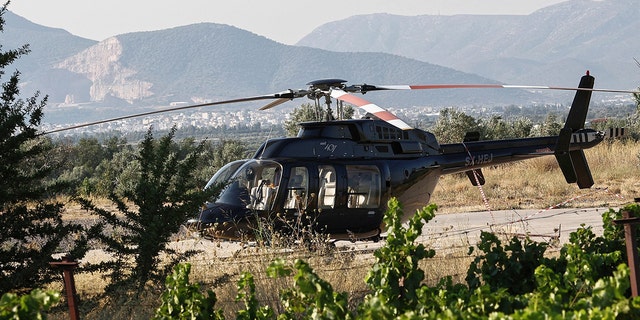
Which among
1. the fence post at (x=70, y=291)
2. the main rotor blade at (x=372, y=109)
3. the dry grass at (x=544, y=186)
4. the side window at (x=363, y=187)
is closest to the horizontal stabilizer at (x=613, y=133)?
the dry grass at (x=544, y=186)

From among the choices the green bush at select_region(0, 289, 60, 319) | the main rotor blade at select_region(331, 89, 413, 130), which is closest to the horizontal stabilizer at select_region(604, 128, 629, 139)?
the main rotor blade at select_region(331, 89, 413, 130)

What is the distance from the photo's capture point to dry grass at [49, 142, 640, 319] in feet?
28.7

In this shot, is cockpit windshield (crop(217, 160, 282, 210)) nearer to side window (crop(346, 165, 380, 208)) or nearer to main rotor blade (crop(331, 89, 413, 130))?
side window (crop(346, 165, 380, 208))

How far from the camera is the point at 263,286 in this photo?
877 centimetres

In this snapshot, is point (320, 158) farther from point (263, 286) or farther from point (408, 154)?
point (263, 286)

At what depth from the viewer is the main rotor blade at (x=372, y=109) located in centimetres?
890

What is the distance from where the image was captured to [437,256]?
10984mm

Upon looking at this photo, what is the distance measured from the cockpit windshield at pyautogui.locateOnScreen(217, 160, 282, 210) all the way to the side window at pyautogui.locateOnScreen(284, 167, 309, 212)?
0.18 metres

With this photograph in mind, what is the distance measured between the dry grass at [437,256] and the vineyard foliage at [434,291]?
4.70ft

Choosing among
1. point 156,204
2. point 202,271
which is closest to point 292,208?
point 202,271

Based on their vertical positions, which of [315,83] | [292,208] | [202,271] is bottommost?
[202,271]

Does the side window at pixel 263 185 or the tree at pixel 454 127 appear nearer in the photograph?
the side window at pixel 263 185

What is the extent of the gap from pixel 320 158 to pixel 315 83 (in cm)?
105

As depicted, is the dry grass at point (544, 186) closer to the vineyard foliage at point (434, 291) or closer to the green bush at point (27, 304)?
the vineyard foliage at point (434, 291)
